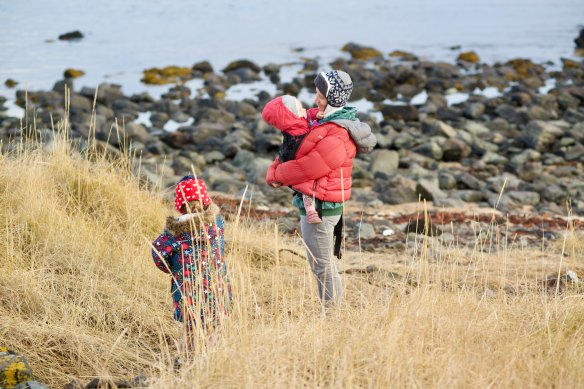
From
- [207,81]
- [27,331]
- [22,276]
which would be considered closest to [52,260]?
[22,276]

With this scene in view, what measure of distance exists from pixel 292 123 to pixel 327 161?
339 mm

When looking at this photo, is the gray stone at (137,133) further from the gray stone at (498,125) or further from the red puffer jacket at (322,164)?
the red puffer jacket at (322,164)

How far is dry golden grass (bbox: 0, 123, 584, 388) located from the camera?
3930mm

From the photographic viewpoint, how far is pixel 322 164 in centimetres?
516

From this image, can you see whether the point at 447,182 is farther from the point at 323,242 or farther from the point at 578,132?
the point at 323,242

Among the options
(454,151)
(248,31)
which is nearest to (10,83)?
(454,151)

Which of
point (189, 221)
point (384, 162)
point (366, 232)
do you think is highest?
point (189, 221)

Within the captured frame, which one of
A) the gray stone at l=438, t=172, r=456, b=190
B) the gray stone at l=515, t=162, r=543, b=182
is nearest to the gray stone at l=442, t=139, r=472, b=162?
the gray stone at l=515, t=162, r=543, b=182

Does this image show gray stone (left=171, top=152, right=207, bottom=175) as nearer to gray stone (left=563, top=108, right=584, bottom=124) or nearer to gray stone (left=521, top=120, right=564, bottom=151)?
gray stone (left=521, top=120, right=564, bottom=151)

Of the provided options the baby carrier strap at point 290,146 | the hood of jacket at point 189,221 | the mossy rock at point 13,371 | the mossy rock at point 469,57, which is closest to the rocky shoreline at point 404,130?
the mossy rock at point 469,57

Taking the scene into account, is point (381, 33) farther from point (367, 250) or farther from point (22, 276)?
point (22, 276)

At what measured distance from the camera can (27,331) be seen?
4.95 metres

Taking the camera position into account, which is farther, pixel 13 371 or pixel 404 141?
pixel 404 141

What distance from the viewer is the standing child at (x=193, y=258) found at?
179 inches
